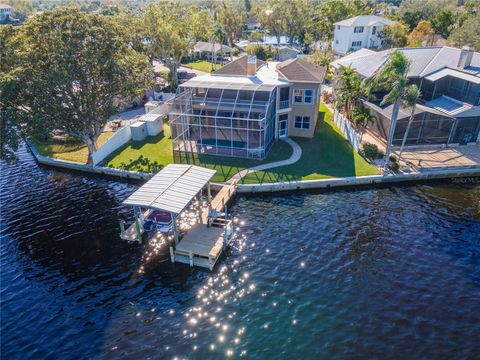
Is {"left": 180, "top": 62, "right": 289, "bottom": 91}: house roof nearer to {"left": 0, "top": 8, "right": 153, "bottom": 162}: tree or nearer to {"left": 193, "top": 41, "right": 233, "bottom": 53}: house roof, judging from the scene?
{"left": 0, "top": 8, "right": 153, "bottom": 162}: tree

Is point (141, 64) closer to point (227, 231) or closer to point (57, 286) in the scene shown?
point (227, 231)

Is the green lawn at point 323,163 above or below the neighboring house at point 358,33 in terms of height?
below

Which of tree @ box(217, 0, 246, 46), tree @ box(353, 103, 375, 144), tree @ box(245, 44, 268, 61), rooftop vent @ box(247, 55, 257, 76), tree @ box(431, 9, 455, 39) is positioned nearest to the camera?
tree @ box(353, 103, 375, 144)

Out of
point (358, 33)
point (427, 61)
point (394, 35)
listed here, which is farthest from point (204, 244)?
point (394, 35)

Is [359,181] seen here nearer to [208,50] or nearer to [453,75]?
[453,75]

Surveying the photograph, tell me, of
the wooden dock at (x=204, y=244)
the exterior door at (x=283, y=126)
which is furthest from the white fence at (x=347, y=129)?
the wooden dock at (x=204, y=244)

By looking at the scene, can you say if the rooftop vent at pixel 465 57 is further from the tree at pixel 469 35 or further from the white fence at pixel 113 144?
the white fence at pixel 113 144

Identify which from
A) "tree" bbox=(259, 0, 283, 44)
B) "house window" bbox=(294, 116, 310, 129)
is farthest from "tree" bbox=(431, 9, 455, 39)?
"house window" bbox=(294, 116, 310, 129)

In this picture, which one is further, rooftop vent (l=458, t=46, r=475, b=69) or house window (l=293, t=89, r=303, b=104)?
house window (l=293, t=89, r=303, b=104)
